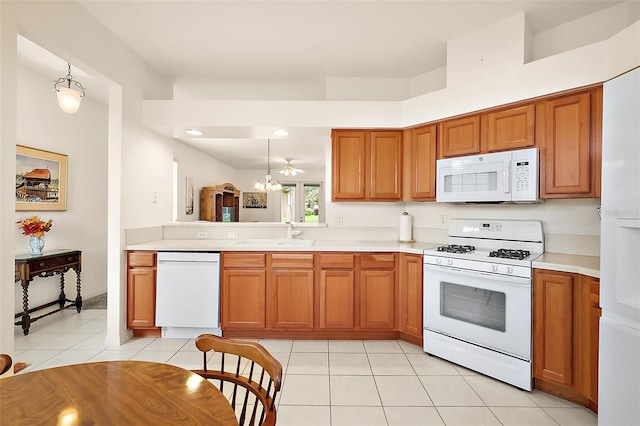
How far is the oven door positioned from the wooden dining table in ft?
7.00

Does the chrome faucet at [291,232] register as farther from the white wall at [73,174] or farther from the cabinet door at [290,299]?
the white wall at [73,174]

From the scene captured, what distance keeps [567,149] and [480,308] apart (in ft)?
4.32

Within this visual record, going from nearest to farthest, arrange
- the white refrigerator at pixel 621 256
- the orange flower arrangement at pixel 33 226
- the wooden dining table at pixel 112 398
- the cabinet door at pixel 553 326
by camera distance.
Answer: the wooden dining table at pixel 112 398
the white refrigerator at pixel 621 256
the cabinet door at pixel 553 326
the orange flower arrangement at pixel 33 226

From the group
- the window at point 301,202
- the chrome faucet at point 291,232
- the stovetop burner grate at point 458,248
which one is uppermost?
the window at point 301,202

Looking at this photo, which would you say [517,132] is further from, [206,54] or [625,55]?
[206,54]

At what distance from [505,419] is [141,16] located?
3.85 metres

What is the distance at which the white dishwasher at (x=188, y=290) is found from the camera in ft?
10.1

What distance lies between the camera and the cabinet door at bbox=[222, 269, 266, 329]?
3.12 metres

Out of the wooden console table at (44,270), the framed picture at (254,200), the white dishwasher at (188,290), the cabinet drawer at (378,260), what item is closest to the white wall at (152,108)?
the white dishwasher at (188,290)

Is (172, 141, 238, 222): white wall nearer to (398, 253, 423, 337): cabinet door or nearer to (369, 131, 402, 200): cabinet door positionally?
(369, 131, 402, 200): cabinet door

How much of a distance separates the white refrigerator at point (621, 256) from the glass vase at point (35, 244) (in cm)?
476

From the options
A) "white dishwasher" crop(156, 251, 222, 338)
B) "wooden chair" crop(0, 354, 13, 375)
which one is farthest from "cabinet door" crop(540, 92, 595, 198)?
"wooden chair" crop(0, 354, 13, 375)

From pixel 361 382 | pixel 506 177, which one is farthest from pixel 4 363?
pixel 506 177

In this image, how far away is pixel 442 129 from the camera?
300 centimetres
